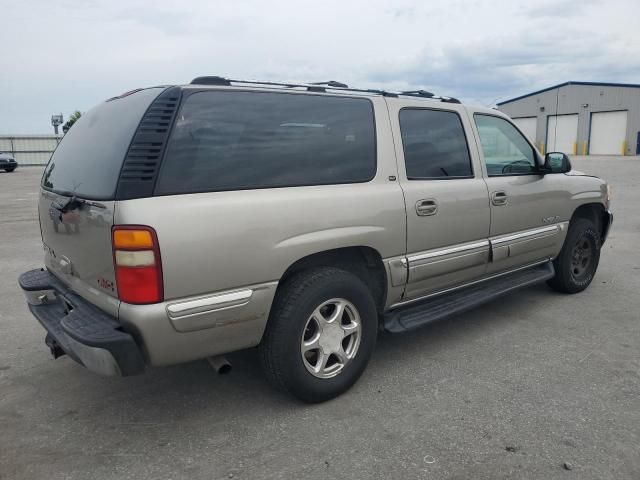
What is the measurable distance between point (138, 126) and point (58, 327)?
1.18 m

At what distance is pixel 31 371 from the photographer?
3623 millimetres

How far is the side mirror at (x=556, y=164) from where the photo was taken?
4.46 metres

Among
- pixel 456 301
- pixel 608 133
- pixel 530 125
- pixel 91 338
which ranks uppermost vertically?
pixel 530 125

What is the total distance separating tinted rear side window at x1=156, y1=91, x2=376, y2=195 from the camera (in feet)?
8.52

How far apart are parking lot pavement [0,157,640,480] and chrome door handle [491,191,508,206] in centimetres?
103

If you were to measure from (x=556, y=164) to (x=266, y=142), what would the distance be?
2866 mm

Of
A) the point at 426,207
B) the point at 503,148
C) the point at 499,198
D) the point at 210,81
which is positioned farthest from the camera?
the point at 503,148

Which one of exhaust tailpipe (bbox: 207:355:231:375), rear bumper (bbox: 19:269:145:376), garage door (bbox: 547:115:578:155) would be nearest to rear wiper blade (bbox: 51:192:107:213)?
rear bumper (bbox: 19:269:145:376)

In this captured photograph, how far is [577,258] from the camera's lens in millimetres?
5211

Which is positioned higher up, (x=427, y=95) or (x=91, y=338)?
(x=427, y=95)

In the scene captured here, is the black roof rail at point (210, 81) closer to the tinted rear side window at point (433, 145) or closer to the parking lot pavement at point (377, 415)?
the tinted rear side window at point (433, 145)

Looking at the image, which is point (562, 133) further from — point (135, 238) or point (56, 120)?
point (135, 238)

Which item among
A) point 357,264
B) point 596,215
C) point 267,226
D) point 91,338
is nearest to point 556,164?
point 596,215

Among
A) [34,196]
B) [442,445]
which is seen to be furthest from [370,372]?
[34,196]
